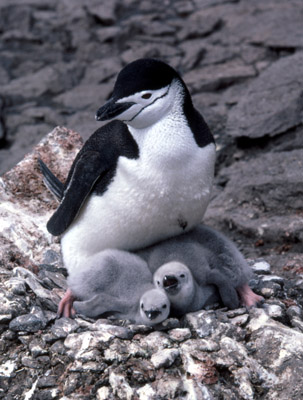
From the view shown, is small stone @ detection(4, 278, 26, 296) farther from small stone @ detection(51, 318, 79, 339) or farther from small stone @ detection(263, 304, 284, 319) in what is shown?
small stone @ detection(263, 304, 284, 319)

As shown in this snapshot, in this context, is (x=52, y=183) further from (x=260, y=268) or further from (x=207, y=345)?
(x=207, y=345)

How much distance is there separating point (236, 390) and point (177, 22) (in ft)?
16.0

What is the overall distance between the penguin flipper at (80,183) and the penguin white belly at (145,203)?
0.04 meters

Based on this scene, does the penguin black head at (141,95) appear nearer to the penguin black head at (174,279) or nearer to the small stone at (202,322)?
the penguin black head at (174,279)

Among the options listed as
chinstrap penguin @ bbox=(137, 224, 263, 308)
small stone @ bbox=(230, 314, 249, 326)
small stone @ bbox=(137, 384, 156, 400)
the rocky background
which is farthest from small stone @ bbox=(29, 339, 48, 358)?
small stone @ bbox=(230, 314, 249, 326)

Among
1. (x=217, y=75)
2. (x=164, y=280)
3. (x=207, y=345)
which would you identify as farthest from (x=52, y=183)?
(x=217, y=75)

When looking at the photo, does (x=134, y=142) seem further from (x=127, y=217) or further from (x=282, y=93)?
(x=282, y=93)

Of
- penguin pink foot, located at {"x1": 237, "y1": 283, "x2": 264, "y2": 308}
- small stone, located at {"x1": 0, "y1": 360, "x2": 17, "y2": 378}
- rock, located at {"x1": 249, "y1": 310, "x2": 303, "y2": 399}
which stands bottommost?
penguin pink foot, located at {"x1": 237, "y1": 283, "x2": 264, "y2": 308}

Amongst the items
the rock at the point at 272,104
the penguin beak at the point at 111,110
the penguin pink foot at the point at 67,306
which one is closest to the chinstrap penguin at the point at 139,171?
the penguin beak at the point at 111,110

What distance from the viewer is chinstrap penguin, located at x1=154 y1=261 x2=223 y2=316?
2566 millimetres

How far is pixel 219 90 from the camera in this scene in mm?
5871

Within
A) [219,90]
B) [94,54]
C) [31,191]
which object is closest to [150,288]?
[31,191]

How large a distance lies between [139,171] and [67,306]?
0.54m

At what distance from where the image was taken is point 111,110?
100 inches
